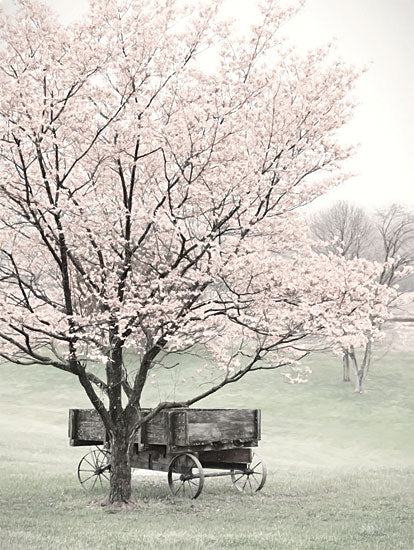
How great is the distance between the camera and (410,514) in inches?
465

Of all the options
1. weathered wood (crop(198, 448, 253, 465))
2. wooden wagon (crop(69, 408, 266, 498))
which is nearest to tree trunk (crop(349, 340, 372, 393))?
wooden wagon (crop(69, 408, 266, 498))

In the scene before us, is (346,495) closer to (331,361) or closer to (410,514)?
(410,514)

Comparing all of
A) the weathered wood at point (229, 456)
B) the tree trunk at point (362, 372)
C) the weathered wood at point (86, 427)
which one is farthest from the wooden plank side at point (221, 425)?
the tree trunk at point (362, 372)

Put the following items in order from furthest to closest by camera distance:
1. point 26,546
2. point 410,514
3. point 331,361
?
point 331,361
point 410,514
point 26,546

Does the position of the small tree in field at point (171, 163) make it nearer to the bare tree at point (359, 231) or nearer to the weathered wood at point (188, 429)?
the weathered wood at point (188, 429)

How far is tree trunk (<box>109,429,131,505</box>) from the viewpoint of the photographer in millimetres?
12273

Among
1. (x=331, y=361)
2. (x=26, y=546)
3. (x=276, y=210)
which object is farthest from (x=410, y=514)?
(x=331, y=361)

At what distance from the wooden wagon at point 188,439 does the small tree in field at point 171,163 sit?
0.66m

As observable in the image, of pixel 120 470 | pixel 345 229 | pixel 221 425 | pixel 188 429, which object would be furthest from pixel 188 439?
pixel 345 229

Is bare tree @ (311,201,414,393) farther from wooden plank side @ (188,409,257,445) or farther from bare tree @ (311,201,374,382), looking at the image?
wooden plank side @ (188,409,257,445)

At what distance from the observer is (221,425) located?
13.3m

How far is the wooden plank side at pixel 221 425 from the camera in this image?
12789 mm

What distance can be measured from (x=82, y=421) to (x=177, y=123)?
264 inches

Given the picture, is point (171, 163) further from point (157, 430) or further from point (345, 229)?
point (345, 229)
